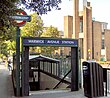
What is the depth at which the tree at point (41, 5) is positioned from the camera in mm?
6191

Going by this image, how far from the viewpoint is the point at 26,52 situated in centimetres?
1055

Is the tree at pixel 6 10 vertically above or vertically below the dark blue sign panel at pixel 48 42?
above

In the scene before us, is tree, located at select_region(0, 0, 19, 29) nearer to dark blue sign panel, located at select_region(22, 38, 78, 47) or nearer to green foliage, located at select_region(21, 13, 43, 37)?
dark blue sign panel, located at select_region(22, 38, 78, 47)

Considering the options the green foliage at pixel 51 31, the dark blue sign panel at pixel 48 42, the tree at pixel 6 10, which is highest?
the green foliage at pixel 51 31

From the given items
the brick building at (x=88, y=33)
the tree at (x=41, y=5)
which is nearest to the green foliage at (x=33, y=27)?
the brick building at (x=88, y=33)

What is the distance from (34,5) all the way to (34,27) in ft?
97.8

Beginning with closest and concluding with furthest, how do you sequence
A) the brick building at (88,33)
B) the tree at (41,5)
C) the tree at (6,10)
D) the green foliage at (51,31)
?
1. the tree at (6,10)
2. the tree at (41,5)
3. the green foliage at (51,31)
4. the brick building at (88,33)

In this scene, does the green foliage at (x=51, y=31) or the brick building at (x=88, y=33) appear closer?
the green foliage at (x=51, y=31)

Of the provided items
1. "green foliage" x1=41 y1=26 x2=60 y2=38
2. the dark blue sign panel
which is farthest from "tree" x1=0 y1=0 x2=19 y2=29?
"green foliage" x1=41 y1=26 x2=60 y2=38

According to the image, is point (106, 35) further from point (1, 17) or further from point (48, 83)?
point (1, 17)

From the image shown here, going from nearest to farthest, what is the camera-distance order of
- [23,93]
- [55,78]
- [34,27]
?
[23,93] < [55,78] < [34,27]

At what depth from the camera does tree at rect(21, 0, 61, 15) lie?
619 cm

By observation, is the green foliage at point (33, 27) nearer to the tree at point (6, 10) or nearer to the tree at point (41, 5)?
the tree at point (41, 5)

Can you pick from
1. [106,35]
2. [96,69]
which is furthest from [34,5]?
[106,35]
